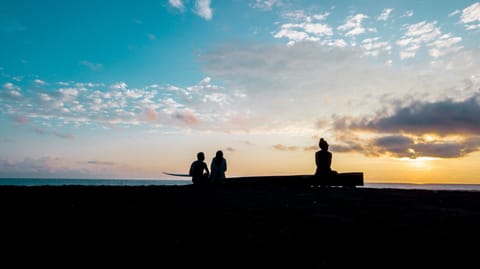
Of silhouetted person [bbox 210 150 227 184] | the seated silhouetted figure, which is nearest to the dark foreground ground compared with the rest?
the seated silhouetted figure

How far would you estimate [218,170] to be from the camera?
14.8 m

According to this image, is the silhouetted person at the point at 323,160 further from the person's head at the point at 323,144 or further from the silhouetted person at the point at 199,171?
the silhouetted person at the point at 199,171

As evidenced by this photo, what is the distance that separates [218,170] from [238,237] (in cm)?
1064

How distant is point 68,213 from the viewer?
19.0 ft

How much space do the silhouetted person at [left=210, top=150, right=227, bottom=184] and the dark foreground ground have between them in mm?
8262

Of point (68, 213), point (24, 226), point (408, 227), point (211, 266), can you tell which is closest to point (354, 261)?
point (211, 266)

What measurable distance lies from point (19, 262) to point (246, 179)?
12766 millimetres

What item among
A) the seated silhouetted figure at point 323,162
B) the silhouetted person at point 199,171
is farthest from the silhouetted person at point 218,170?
the seated silhouetted figure at point 323,162

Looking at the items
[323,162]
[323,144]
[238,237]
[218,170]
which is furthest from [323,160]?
[238,237]

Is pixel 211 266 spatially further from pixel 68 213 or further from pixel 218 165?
pixel 218 165

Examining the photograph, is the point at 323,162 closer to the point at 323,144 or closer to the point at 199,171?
the point at 323,144

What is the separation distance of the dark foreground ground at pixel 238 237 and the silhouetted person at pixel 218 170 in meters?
8.26

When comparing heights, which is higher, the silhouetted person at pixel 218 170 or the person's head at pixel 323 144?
the person's head at pixel 323 144

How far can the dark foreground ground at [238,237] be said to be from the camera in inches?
130
